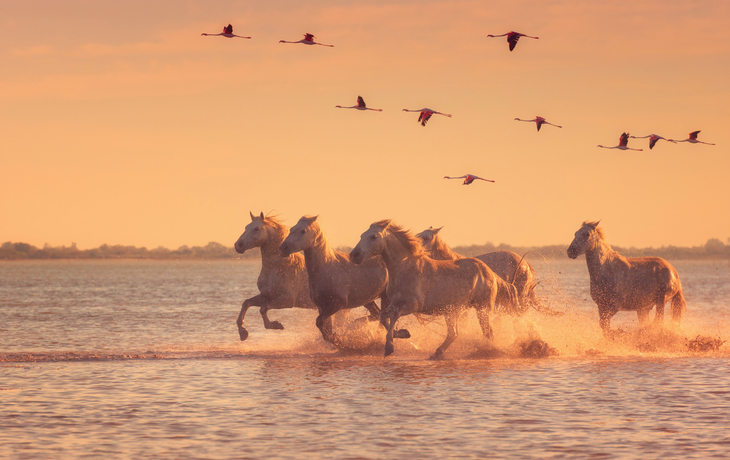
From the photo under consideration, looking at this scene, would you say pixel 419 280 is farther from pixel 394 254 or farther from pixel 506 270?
pixel 506 270

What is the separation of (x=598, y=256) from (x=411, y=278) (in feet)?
13.2

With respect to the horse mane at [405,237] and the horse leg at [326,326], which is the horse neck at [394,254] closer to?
the horse mane at [405,237]

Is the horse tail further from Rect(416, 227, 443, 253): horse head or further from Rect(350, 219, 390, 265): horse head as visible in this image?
Rect(350, 219, 390, 265): horse head

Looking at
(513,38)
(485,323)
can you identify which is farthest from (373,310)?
(513,38)

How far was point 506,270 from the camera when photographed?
15.7 meters

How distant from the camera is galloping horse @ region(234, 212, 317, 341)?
1452 centimetres

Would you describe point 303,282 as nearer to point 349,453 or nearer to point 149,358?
point 149,358

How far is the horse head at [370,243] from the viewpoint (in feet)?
41.9

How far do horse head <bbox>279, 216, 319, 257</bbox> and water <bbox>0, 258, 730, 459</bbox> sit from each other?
6.11 ft

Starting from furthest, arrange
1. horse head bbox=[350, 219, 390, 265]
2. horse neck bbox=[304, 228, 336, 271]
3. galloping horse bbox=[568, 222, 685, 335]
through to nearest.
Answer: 1. galloping horse bbox=[568, 222, 685, 335]
2. horse neck bbox=[304, 228, 336, 271]
3. horse head bbox=[350, 219, 390, 265]

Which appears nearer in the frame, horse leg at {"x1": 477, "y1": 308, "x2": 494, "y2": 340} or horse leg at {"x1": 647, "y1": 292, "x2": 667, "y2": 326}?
horse leg at {"x1": 477, "y1": 308, "x2": 494, "y2": 340}

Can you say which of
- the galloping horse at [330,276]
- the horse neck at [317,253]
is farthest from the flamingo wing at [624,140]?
the horse neck at [317,253]

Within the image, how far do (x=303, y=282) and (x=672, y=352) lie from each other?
672 centimetres

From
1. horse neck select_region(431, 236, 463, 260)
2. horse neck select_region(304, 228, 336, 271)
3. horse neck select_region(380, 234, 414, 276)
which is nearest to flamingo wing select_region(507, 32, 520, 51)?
horse neck select_region(380, 234, 414, 276)
